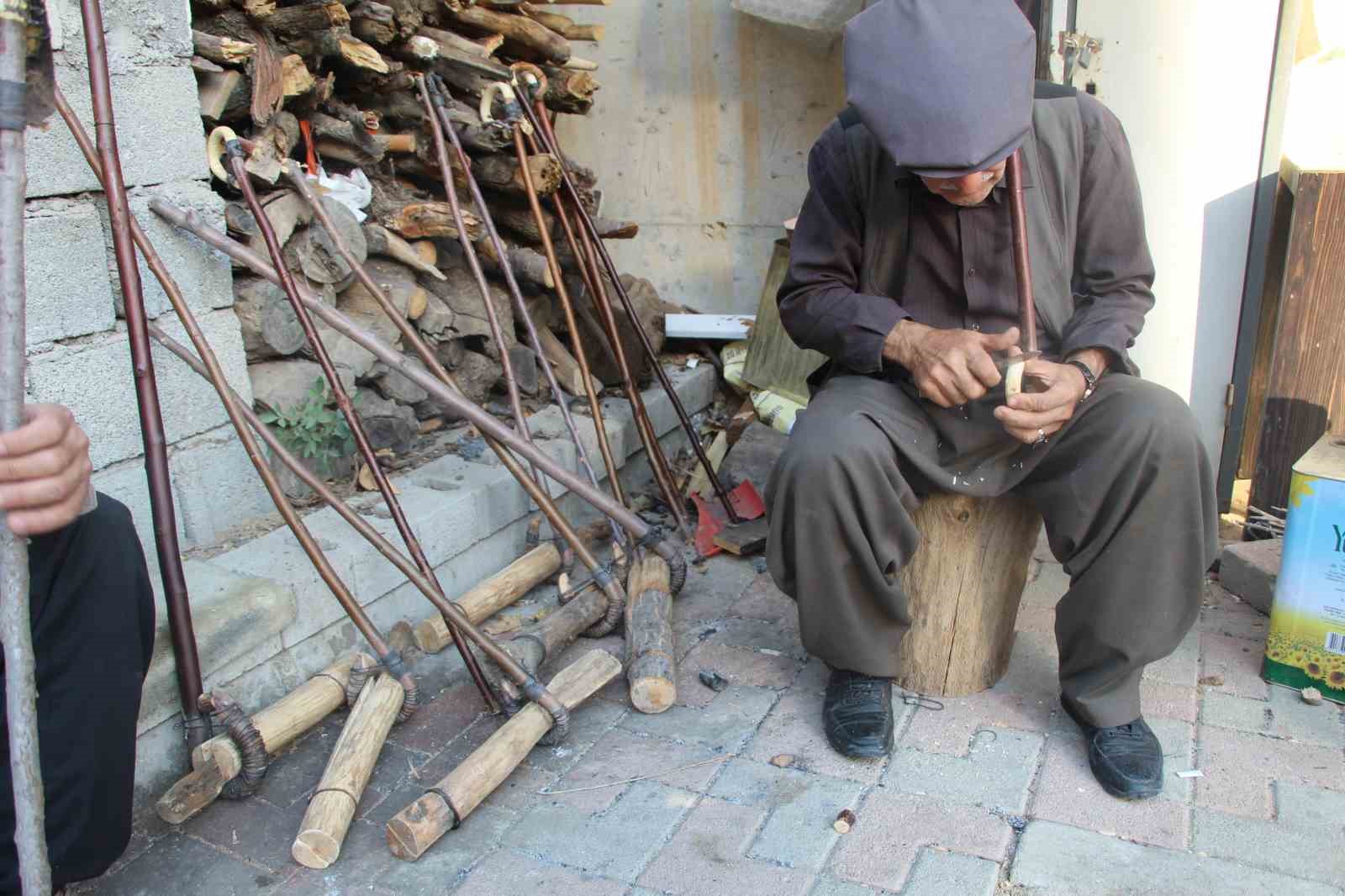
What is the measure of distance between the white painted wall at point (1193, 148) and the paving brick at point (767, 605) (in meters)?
1.50

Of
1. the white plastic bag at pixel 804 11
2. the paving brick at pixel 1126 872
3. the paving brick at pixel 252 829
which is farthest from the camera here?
the white plastic bag at pixel 804 11

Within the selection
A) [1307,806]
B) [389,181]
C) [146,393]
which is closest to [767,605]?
[1307,806]

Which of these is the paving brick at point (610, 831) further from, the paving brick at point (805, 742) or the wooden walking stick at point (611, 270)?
the wooden walking stick at point (611, 270)

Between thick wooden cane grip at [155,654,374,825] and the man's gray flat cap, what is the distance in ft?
6.01

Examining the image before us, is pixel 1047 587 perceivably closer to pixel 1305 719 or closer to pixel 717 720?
pixel 1305 719

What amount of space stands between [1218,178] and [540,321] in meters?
2.57

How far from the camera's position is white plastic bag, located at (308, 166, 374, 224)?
362 cm

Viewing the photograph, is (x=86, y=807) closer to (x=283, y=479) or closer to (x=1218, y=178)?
(x=283, y=479)

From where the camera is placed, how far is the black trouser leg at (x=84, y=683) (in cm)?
180

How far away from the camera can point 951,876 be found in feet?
6.91

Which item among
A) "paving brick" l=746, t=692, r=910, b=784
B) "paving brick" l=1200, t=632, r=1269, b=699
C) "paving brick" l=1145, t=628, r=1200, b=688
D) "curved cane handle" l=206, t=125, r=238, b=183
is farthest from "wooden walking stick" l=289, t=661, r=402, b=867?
"paving brick" l=1200, t=632, r=1269, b=699

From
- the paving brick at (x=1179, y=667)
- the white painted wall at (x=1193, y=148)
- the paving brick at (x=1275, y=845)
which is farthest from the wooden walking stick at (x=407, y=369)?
the white painted wall at (x=1193, y=148)

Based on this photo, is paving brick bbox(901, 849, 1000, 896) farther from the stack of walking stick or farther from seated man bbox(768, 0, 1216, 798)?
the stack of walking stick

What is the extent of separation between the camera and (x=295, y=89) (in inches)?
133
